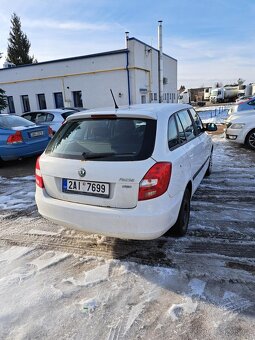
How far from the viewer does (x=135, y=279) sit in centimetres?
281

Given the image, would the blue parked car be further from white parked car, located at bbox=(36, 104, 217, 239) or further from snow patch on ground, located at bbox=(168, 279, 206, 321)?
snow patch on ground, located at bbox=(168, 279, 206, 321)

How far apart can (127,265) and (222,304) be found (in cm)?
104

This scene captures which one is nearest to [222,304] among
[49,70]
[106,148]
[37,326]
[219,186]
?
[37,326]

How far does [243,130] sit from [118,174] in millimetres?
7273

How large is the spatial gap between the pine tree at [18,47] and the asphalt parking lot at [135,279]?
47.2 meters

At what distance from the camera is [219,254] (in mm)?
3152

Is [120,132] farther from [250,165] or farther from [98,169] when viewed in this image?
[250,165]

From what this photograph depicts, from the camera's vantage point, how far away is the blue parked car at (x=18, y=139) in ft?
23.4

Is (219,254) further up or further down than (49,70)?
further down

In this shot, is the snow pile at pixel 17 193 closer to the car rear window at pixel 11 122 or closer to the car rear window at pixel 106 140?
the car rear window at pixel 11 122

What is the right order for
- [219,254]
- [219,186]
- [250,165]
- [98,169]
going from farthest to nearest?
[250,165]
[219,186]
[219,254]
[98,169]

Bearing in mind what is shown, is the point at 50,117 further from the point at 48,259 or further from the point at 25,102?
the point at 25,102

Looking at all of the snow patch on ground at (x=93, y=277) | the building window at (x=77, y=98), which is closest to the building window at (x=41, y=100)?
the building window at (x=77, y=98)

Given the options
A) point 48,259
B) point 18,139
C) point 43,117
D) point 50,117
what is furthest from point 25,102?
point 48,259
